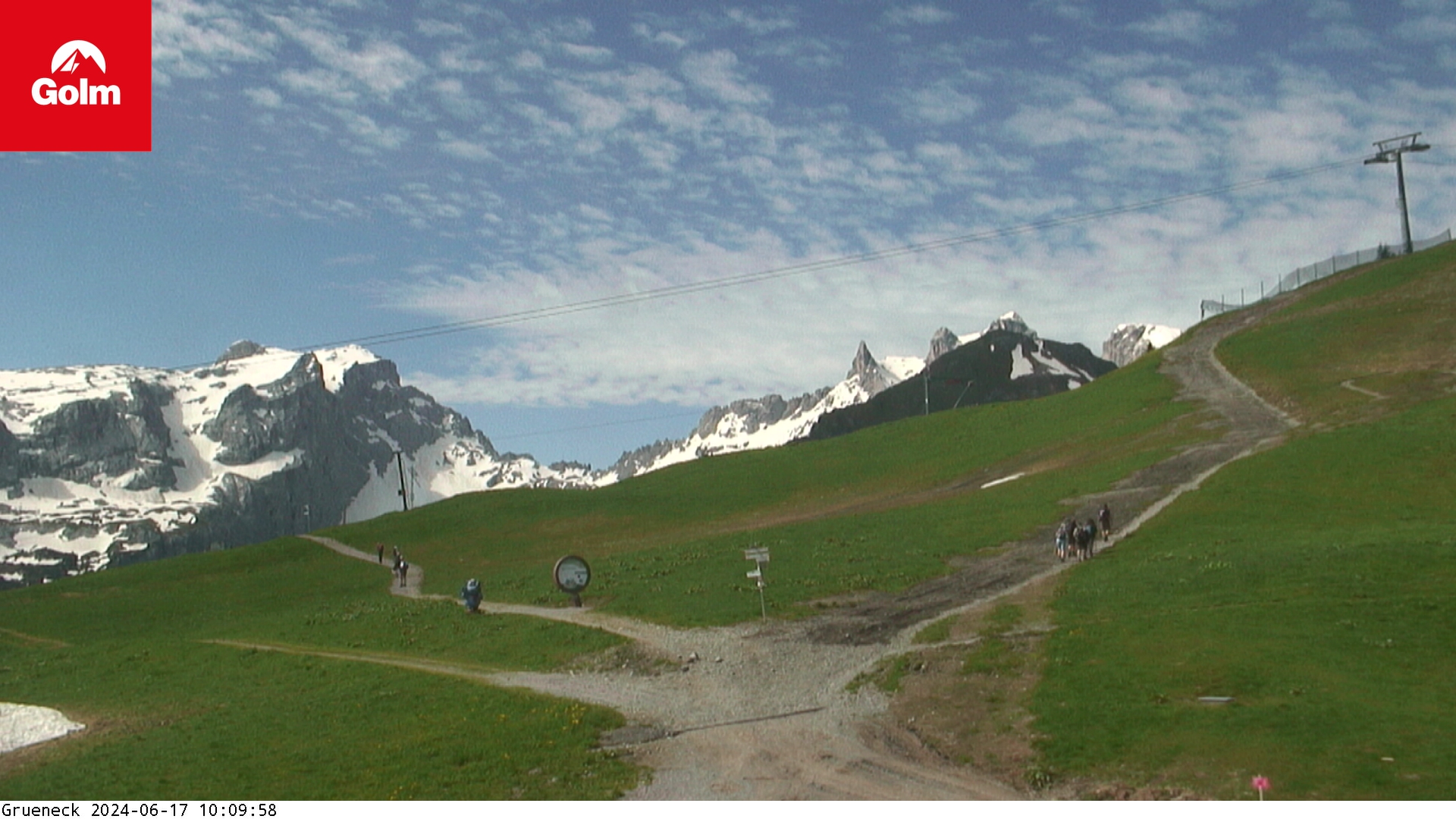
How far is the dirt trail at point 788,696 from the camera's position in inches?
1018

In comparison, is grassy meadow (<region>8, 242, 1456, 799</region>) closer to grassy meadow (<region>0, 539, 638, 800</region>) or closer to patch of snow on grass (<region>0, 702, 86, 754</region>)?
grassy meadow (<region>0, 539, 638, 800</region>)

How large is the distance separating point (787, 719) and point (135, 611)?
59585 mm

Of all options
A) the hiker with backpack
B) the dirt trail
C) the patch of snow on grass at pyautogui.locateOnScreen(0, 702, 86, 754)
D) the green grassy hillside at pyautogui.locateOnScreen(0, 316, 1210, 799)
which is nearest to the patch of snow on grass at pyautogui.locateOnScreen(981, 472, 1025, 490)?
the green grassy hillside at pyautogui.locateOnScreen(0, 316, 1210, 799)

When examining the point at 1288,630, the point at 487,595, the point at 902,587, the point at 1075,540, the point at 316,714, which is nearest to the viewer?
the point at 316,714

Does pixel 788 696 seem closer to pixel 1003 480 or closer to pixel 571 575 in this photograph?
pixel 571 575

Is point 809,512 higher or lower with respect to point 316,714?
higher

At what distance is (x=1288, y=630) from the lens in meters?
34.8

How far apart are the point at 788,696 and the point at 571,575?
855 inches

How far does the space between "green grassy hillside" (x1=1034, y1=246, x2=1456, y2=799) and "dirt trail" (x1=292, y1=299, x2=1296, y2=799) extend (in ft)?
11.8

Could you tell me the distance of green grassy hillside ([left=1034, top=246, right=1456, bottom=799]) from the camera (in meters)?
25.0

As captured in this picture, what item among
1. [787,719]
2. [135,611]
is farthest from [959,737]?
[135,611]

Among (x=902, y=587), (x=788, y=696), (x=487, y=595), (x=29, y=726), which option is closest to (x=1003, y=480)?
(x=902, y=587)

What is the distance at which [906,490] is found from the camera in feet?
287

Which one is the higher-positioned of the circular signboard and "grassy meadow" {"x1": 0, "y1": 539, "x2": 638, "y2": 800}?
the circular signboard
